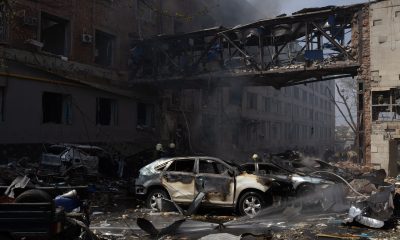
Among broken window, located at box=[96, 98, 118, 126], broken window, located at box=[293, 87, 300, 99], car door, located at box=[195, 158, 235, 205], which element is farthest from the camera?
broken window, located at box=[293, 87, 300, 99]

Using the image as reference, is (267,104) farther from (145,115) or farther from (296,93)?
(145,115)

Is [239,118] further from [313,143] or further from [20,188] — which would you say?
[313,143]

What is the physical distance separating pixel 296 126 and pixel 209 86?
3869cm

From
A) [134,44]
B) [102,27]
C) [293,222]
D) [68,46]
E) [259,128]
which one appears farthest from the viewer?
[259,128]

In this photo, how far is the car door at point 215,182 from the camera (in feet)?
35.3

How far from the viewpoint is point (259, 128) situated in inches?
1639

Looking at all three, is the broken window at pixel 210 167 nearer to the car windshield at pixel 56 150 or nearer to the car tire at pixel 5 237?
the car tire at pixel 5 237

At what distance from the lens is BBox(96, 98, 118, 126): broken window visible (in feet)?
69.4

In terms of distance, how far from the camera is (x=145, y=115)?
25172 millimetres

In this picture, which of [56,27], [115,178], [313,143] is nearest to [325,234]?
[115,178]

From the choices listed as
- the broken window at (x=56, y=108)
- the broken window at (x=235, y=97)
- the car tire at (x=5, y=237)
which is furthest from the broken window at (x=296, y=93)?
the car tire at (x=5, y=237)

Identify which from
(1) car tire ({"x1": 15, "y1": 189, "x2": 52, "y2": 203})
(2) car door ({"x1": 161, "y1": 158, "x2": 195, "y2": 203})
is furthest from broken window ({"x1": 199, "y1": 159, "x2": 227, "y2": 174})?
(1) car tire ({"x1": 15, "y1": 189, "x2": 52, "y2": 203})

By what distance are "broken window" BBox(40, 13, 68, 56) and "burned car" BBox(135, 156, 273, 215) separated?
10548 millimetres

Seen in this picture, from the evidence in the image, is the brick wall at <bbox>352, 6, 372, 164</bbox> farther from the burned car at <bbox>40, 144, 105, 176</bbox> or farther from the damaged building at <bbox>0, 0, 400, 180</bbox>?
the burned car at <bbox>40, 144, 105, 176</bbox>
